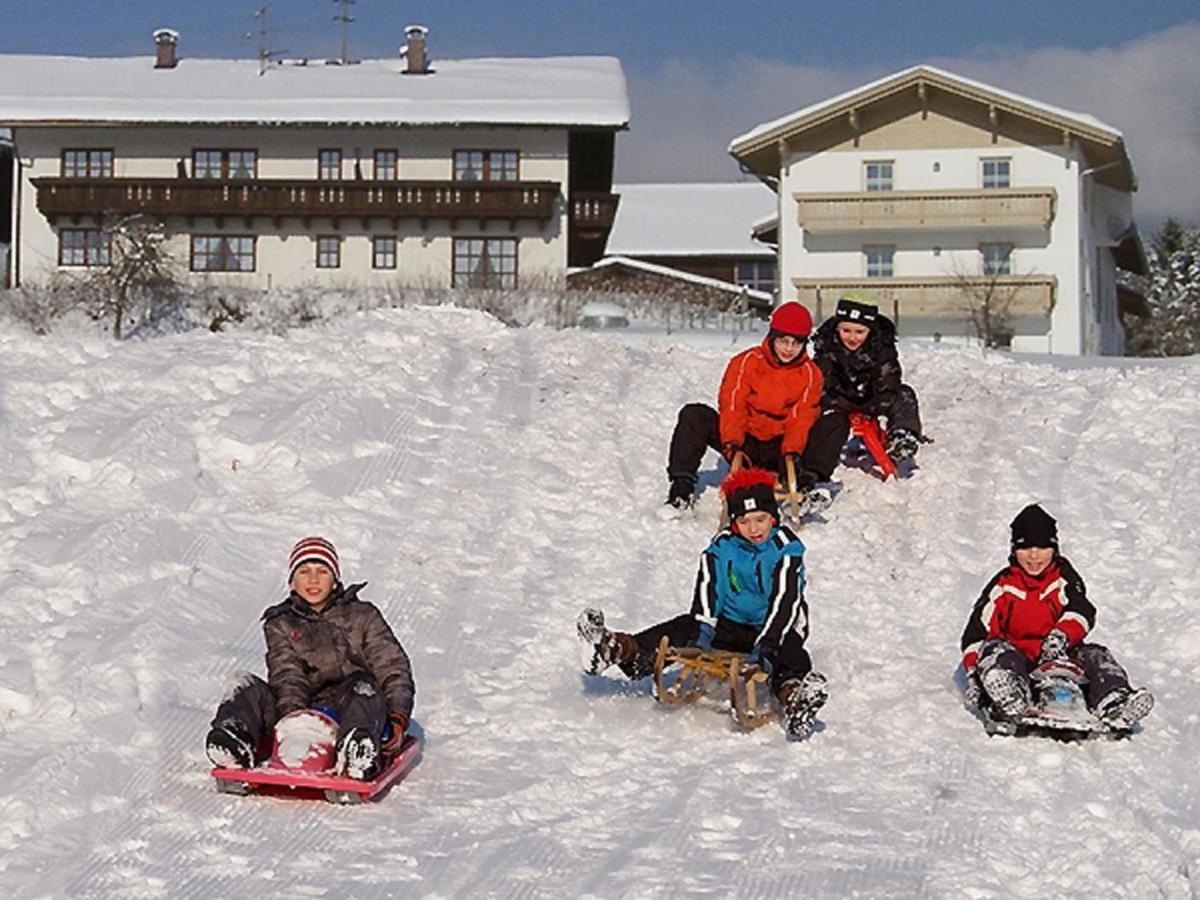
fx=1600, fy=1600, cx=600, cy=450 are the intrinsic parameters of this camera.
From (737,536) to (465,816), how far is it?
2088 millimetres

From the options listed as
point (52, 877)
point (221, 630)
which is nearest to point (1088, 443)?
point (221, 630)

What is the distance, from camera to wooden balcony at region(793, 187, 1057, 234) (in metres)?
35.8

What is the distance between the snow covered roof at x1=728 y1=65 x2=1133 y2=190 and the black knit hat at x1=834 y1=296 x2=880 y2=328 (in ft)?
83.6

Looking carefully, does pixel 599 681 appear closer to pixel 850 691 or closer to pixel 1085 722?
pixel 850 691

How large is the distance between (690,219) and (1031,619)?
5056 centimetres

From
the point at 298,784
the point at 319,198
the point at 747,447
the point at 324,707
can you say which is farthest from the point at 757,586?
the point at 319,198

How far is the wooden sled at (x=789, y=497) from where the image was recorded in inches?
384

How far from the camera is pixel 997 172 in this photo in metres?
36.4

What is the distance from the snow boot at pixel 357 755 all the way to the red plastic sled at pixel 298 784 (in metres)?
0.03

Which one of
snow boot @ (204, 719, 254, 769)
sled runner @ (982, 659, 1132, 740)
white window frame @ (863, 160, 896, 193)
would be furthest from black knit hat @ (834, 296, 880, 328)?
white window frame @ (863, 160, 896, 193)

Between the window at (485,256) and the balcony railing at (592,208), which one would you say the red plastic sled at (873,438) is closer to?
the window at (485,256)

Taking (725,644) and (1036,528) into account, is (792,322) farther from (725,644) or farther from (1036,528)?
(725,644)

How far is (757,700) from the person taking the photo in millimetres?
7086

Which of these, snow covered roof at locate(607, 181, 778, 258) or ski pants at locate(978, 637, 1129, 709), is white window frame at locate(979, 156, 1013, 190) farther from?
ski pants at locate(978, 637, 1129, 709)
